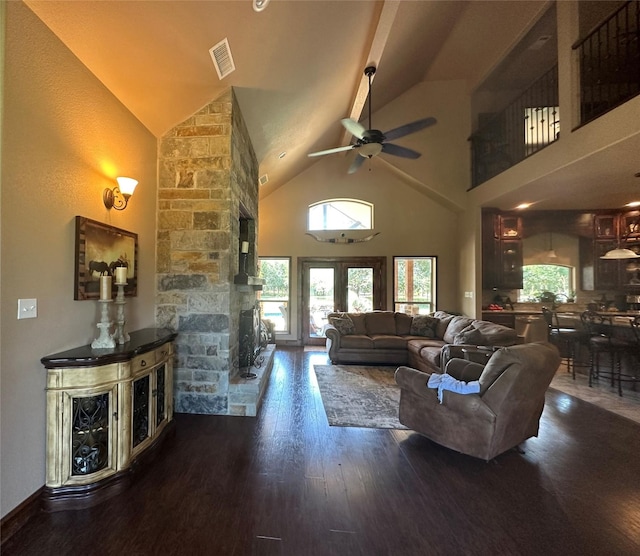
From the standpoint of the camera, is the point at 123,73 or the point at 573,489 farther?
the point at 123,73

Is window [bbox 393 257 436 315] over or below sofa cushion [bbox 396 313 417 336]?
over

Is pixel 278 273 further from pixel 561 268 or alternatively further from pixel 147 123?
pixel 561 268

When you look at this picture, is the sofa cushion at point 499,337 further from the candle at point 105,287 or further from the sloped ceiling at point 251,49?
the candle at point 105,287

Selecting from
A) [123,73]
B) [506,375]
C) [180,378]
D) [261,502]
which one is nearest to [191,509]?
[261,502]

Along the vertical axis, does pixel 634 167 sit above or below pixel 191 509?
above

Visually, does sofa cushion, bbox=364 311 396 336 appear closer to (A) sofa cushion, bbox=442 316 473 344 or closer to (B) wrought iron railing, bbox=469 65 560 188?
(A) sofa cushion, bbox=442 316 473 344

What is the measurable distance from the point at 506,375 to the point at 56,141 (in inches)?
142

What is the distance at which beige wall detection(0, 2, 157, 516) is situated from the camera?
1582mm

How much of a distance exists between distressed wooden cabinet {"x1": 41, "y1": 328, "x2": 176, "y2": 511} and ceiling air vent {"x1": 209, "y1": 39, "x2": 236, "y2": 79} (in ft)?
8.38

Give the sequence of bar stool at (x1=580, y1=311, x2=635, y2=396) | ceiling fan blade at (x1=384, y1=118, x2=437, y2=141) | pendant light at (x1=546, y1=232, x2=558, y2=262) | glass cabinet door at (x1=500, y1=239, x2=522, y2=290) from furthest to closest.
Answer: pendant light at (x1=546, y1=232, x2=558, y2=262) < glass cabinet door at (x1=500, y1=239, x2=522, y2=290) < bar stool at (x1=580, y1=311, x2=635, y2=396) < ceiling fan blade at (x1=384, y1=118, x2=437, y2=141)

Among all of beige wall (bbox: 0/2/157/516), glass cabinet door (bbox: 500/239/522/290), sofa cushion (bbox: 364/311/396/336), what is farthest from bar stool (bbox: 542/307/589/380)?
beige wall (bbox: 0/2/157/516)

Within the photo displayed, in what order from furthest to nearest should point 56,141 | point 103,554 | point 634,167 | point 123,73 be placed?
point 634,167
point 123,73
point 56,141
point 103,554

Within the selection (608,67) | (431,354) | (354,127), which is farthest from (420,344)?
(608,67)

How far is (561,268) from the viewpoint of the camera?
616 cm
